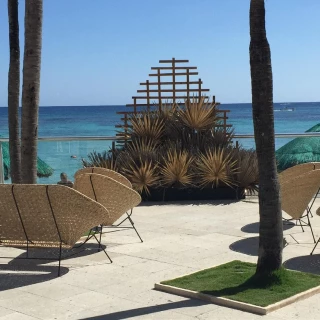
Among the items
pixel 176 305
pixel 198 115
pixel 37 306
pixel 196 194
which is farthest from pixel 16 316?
pixel 198 115

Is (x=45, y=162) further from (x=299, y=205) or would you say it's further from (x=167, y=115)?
(x=299, y=205)

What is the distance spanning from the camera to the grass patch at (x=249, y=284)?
512 cm

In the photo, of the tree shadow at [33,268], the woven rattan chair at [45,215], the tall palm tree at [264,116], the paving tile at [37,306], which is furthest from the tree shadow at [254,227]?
the paving tile at [37,306]

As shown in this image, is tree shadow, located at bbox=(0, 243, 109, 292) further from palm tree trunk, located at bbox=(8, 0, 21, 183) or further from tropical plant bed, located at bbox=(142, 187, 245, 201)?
tropical plant bed, located at bbox=(142, 187, 245, 201)

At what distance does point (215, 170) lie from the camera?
10742 mm

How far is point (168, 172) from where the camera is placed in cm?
1084

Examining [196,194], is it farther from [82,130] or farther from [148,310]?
[82,130]

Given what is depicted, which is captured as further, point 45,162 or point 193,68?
point 193,68

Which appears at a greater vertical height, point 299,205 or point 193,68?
point 193,68

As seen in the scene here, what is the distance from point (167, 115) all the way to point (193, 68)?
178 centimetres

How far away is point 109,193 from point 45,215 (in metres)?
1.29

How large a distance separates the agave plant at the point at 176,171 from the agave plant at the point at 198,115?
0.74m

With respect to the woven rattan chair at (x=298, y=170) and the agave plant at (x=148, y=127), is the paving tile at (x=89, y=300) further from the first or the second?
the agave plant at (x=148, y=127)

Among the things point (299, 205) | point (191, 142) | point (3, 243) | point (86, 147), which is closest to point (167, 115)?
point (191, 142)
